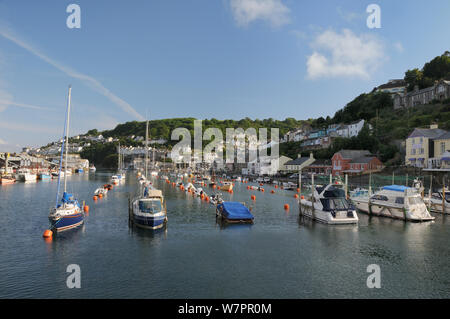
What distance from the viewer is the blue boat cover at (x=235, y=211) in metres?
38.4

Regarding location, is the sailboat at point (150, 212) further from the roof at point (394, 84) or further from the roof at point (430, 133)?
the roof at point (394, 84)

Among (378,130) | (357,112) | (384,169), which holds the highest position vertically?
(357,112)

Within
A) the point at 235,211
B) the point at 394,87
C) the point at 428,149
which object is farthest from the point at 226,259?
the point at 394,87

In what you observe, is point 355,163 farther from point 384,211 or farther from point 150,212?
point 150,212

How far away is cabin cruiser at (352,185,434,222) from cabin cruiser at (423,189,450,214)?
5.42 meters

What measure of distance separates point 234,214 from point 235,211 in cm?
92

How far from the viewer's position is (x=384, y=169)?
77.4 m

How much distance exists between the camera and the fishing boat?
38.3 meters

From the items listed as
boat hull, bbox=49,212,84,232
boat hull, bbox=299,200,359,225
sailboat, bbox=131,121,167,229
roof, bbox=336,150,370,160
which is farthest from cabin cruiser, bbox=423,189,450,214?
boat hull, bbox=49,212,84,232

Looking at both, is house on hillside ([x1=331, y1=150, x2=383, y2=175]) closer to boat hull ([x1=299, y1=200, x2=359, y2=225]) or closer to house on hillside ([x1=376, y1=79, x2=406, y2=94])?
boat hull ([x1=299, y1=200, x2=359, y2=225])

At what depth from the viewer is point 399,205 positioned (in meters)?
40.2
